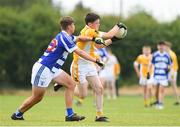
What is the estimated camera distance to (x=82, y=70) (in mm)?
15273

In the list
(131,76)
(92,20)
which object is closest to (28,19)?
(131,76)

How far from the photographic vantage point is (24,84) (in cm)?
3909

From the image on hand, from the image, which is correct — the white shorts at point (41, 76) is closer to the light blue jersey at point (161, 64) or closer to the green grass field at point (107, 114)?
the green grass field at point (107, 114)

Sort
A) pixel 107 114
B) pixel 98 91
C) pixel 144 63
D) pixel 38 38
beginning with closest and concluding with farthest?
pixel 98 91 → pixel 107 114 → pixel 144 63 → pixel 38 38

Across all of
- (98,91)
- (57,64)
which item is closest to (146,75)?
(98,91)

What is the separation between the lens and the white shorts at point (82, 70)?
1516 cm

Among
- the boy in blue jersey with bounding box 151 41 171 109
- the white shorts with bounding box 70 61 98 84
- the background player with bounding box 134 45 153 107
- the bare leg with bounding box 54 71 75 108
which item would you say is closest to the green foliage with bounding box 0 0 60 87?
the background player with bounding box 134 45 153 107

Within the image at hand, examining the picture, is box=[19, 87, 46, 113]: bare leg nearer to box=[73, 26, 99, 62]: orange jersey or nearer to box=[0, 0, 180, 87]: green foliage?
box=[73, 26, 99, 62]: orange jersey

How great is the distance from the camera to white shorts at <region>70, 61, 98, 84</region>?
49.7ft

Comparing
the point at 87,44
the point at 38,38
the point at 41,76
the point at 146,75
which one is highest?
the point at 38,38

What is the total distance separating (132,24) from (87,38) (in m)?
26.9

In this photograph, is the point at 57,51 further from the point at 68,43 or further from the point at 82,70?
the point at 82,70

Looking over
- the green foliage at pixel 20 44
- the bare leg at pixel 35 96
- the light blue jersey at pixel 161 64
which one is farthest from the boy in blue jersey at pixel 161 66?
the green foliage at pixel 20 44

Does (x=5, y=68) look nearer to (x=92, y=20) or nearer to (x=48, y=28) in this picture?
(x=48, y=28)
